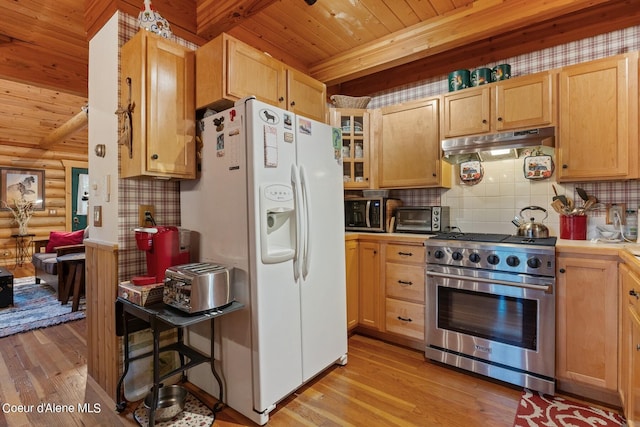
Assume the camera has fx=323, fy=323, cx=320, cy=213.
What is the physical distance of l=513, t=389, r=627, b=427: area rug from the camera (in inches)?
70.3

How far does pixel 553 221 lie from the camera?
259 centimetres

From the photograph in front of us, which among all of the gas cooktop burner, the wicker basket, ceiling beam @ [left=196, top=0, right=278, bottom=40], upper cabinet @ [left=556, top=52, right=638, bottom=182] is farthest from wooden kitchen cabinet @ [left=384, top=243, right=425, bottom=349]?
ceiling beam @ [left=196, top=0, right=278, bottom=40]

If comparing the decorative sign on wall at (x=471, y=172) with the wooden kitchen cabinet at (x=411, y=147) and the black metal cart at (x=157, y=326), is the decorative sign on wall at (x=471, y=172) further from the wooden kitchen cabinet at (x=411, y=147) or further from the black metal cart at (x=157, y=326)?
the black metal cart at (x=157, y=326)

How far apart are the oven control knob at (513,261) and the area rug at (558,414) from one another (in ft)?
2.72

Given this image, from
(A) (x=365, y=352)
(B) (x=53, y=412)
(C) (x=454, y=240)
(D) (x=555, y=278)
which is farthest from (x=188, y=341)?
(D) (x=555, y=278)

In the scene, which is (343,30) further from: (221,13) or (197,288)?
(197,288)

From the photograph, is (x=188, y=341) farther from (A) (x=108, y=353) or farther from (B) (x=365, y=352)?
(B) (x=365, y=352)

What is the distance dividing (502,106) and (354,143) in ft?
4.27

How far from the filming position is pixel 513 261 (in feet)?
7.04

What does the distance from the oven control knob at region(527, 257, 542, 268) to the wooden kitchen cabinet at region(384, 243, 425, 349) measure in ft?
2.38

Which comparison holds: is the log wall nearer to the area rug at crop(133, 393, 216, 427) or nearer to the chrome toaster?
→ the area rug at crop(133, 393, 216, 427)

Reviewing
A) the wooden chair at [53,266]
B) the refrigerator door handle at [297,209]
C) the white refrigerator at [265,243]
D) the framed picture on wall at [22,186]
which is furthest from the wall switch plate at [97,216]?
the framed picture on wall at [22,186]

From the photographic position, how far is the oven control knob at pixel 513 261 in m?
2.14

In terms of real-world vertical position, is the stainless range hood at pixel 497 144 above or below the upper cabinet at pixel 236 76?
below
